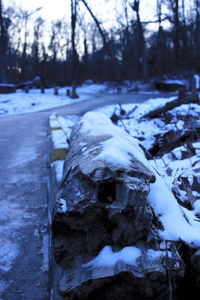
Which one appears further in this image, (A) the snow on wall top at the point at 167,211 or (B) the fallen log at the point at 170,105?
(B) the fallen log at the point at 170,105

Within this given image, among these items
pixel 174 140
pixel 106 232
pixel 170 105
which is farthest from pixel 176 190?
pixel 170 105

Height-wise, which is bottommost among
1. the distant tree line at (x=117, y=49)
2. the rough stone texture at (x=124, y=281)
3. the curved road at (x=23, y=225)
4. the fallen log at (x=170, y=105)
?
the curved road at (x=23, y=225)

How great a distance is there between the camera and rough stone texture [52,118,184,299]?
1286mm

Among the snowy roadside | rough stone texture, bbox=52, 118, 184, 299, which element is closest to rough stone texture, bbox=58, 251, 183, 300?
rough stone texture, bbox=52, 118, 184, 299

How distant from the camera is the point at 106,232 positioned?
148 cm

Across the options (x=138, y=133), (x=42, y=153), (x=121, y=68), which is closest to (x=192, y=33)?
(x=121, y=68)

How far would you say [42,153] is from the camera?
199 inches

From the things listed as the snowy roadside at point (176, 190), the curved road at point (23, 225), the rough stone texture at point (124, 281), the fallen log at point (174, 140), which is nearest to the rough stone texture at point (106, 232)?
the rough stone texture at point (124, 281)

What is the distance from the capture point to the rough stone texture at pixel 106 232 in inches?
50.6

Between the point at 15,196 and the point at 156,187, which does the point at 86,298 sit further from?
the point at 15,196

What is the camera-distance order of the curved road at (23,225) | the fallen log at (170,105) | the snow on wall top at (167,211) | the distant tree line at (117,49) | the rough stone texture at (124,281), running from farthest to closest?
the distant tree line at (117,49) < the fallen log at (170,105) < the curved road at (23,225) < the snow on wall top at (167,211) < the rough stone texture at (124,281)

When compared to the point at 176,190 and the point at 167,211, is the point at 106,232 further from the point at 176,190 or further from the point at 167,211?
the point at 176,190

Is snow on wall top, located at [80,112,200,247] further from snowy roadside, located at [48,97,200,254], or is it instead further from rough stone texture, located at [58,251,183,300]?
rough stone texture, located at [58,251,183,300]

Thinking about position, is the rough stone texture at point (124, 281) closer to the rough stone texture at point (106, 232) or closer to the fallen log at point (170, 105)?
the rough stone texture at point (106, 232)
